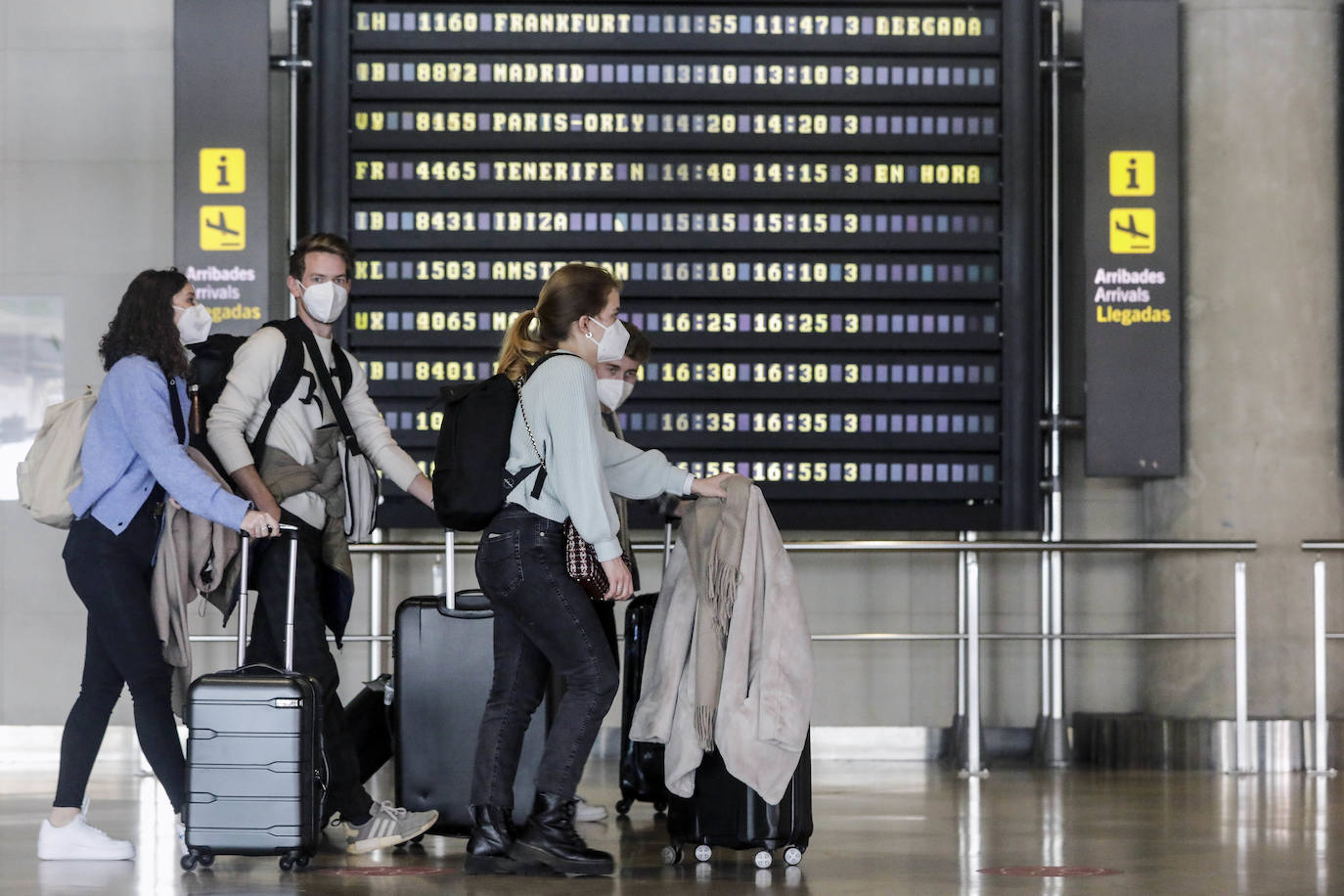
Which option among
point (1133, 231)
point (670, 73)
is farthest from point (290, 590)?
point (1133, 231)

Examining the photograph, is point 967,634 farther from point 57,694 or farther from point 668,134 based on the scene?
point 57,694

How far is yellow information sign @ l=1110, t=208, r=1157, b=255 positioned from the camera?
7.34 meters

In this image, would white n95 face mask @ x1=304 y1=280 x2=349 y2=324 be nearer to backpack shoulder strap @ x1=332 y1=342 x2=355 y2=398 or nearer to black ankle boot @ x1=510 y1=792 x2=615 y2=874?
backpack shoulder strap @ x1=332 y1=342 x2=355 y2=398

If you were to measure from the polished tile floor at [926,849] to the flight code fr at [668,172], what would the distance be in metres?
2.56

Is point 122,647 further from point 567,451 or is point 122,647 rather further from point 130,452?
point 567,451

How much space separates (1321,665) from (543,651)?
13.5 ft

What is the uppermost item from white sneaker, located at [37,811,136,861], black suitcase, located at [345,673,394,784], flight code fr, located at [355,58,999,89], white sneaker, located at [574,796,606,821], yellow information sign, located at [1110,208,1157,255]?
flight code fr, located at [355,58,999,89]

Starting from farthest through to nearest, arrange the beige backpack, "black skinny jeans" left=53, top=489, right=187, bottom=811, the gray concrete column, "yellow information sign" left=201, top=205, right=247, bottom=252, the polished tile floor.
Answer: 1. the gray concrete column
2. "yellow information sign" left=201, top=205, right=247, bottom=252
3. the beige backpack
4. "black skinny jeans" left=53, top=489, right=187, bottom=811
5. the polished tile floor

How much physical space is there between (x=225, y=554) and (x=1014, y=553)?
4122mm

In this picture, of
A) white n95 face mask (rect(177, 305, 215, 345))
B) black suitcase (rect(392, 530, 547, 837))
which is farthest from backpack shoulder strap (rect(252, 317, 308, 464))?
black suitcase (rect(392, 530, 547, 837))

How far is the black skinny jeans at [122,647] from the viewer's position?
15.1 feet

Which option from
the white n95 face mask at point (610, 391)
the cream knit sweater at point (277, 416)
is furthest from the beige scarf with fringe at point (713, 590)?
the cream knit sweater at point (277, 416)

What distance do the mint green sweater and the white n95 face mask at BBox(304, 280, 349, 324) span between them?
2.54 ft

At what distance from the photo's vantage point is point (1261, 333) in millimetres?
7352
